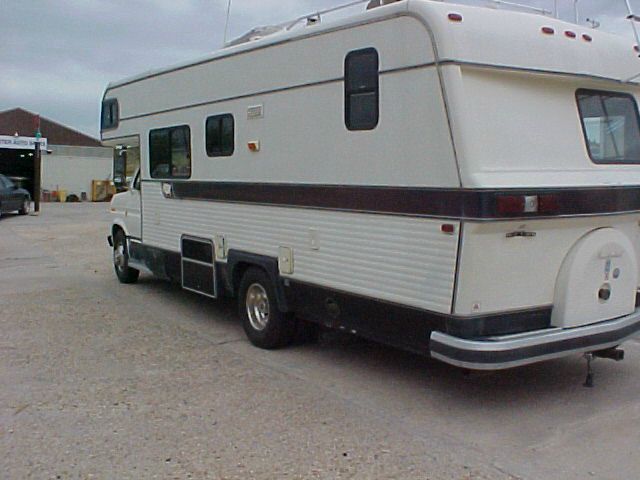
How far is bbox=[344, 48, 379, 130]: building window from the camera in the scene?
525cm

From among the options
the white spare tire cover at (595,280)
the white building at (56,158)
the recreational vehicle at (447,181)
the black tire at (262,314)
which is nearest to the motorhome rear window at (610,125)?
the recreational vehicle at (447,181)

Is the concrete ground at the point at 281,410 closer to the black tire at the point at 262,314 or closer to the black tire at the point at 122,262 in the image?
the black tire at the point at 262,314

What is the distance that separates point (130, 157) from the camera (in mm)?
9961

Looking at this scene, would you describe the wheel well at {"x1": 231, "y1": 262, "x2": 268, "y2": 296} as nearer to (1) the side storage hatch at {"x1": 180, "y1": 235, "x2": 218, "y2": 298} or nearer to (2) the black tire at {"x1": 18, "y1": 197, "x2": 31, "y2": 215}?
(1) the side storage hatch at {"x1": 180, "y1": 235, "x2": 218, "y2": 298}

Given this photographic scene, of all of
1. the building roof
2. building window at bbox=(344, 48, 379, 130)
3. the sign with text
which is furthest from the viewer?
the building roof

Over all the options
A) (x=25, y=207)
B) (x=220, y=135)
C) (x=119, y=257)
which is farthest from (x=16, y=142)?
(x=220, y=135)

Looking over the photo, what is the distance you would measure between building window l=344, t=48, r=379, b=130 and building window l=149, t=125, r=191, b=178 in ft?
9.25

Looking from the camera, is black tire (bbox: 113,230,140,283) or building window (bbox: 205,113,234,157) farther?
black tire (bbox: 113,230,140,283)

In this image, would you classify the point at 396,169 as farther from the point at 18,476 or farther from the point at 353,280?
the point at 18,476

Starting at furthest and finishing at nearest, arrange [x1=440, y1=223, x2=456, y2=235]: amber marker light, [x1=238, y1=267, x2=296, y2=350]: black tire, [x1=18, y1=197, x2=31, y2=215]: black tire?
[x1=18, y1=197, x2=31, y2=215]: black tire, [x1=238, y1=267, x2=296, y2=350]: black tire, [x1=440, y1=223, x2=456, y2=235]: amber marker light

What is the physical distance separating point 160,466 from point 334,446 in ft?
3.54

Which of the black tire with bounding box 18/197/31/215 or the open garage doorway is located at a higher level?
the open garage doorway

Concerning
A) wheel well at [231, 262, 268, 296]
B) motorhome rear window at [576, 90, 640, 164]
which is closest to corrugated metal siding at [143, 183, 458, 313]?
wheel well at [231, 262, 268, 296]

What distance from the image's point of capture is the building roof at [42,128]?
47.0 meters
